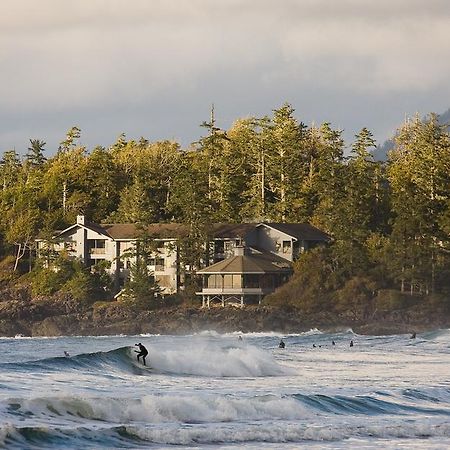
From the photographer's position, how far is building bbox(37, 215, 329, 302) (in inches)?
3994

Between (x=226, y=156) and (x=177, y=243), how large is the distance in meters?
17.5

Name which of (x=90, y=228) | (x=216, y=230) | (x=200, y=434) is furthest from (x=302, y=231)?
(x=200, y=434)

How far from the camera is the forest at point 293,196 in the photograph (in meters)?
96.9

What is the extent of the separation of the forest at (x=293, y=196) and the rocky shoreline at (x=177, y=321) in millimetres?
2273

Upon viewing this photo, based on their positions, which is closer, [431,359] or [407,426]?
[407,426]

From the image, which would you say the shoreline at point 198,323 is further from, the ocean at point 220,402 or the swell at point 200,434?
the swell at point 200,434

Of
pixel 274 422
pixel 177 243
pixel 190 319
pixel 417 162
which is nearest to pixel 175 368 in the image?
pixel 274 422

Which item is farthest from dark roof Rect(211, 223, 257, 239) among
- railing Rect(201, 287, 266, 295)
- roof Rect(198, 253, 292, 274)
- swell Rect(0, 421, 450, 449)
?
swell Rect(0, 421, 450, 449)

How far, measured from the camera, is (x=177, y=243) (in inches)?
3957

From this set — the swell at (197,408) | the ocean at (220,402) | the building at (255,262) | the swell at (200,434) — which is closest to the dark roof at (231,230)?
the building at (255,262)

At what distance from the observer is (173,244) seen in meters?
102

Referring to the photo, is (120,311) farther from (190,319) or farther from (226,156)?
(226,156)

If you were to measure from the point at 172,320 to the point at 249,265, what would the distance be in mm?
7835

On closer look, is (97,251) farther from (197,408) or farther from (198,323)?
(197,408)
